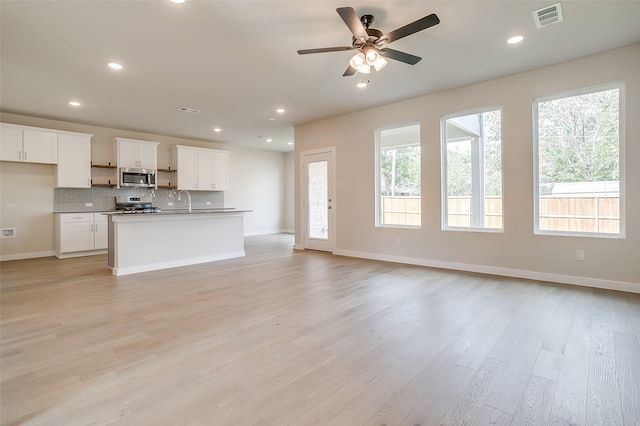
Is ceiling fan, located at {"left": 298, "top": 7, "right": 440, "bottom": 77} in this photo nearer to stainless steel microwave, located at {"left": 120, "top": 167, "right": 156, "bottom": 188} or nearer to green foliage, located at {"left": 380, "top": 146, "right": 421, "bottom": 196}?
green foliage, located at {"left": 380, "top": 146, "right": 421, "bottom": 196}

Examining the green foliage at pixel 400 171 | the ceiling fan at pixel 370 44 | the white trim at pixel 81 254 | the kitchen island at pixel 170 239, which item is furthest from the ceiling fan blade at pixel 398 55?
the white trim at pixel 81 254

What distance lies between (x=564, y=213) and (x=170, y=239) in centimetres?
594

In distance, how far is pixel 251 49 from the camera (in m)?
3.66

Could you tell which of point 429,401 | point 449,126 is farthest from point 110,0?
point 449,126

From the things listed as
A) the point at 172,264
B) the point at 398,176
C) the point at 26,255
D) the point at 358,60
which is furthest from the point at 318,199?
the point at 26,255

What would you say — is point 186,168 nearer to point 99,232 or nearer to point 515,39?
point 99,232

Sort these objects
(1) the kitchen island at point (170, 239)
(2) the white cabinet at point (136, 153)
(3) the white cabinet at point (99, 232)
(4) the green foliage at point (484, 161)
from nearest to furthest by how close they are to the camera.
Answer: (4) the green foliage at point (484, 161) → (1) the kitchen island at point (170, 239) → (3) the white cabinet at point (99, 232) → (2) the white cabinet at point (136, 153)

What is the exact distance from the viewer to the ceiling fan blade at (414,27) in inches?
99.5

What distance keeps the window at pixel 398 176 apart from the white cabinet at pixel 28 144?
6.41 meters

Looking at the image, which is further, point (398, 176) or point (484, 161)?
point (398, 176)

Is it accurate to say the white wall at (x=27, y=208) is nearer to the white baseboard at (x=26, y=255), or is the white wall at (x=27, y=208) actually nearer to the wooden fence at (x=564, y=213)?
the white baseboard at (x=26, y=255)

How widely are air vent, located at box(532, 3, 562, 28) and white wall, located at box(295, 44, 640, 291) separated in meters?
1.34

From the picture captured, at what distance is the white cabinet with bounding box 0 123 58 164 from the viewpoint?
18.9ft

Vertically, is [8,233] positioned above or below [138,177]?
below
